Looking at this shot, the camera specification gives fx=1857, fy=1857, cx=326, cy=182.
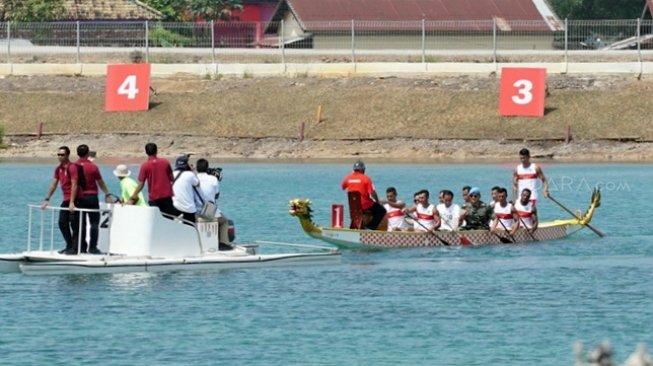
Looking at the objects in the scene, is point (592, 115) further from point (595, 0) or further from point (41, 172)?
point (595, 0)

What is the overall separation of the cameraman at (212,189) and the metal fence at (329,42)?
126 ft

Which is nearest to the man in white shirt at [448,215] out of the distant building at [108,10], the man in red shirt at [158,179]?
the man in red shirt at [158,179]

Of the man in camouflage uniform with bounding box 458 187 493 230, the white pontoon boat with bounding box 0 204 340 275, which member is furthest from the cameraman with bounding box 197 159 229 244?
the man in camouflage uniform with bounding box 458 187 493 230

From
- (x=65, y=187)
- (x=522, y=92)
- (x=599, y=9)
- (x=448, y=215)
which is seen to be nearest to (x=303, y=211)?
(x=448, y=215)

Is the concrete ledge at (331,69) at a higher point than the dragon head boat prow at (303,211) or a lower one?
higher

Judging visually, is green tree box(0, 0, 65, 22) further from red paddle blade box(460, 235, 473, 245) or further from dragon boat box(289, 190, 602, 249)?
red paddle blade box(460, 235, 473, 245)

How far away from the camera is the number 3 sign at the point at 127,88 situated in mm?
60906

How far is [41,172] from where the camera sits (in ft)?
169

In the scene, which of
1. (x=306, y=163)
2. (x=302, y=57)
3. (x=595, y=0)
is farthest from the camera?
(x=595, y=0)

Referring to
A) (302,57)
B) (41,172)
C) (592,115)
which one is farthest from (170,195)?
(302,57)

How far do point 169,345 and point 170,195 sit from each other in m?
5.28

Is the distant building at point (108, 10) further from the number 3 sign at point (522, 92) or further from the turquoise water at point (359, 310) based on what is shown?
the turquoise water at point (359, 310)

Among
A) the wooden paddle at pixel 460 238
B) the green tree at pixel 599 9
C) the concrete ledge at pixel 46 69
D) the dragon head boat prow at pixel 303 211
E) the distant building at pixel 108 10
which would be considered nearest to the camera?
the dragon head boat prow at pixel 303 211

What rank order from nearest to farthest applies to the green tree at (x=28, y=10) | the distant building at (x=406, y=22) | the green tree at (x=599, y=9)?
the distant building at (x=406, y=22)
the green tree at (x=28, y=10)
the green tree at (x=599, y=9)
